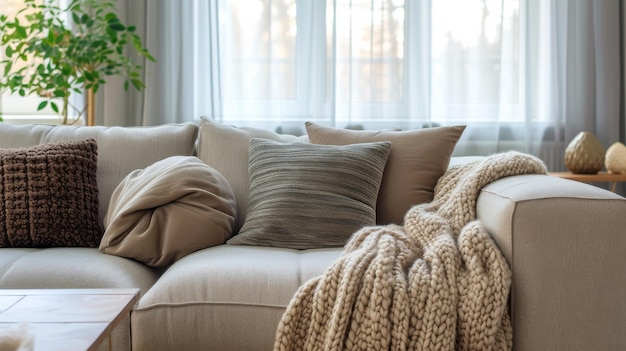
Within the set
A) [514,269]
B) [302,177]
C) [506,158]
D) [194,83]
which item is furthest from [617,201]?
[194,83]

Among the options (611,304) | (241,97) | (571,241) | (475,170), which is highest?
(241,97)

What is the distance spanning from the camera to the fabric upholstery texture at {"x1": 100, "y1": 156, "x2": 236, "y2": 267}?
6.91 ft

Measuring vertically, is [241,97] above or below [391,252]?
above

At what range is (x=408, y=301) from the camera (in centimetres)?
157

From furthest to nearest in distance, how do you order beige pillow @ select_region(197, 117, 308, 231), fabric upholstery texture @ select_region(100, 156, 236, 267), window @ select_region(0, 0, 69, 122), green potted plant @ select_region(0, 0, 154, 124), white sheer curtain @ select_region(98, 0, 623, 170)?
window @ select_region(0, 0, 69, 122) < white sheer curtain @ select_region(98, 0, 623, 170) < green potted plant @ select_region(0, 0, 154, 124) < beige pillow @ select_region(197, 117, 308, 231) < fabric upholstery texture @ select_region(100, 156, 236, 267)

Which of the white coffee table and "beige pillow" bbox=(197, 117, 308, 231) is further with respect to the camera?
"beige pillow" bbox=(197, 117, 308, 231)

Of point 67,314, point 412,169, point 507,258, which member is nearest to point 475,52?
point 412,169

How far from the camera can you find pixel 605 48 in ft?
11.6

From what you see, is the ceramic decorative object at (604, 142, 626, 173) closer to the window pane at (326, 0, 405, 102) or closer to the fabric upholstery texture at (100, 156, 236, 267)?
the window pane at (326, 0, 405, 102)

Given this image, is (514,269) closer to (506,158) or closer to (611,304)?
(611,304)

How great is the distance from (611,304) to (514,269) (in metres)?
0.21

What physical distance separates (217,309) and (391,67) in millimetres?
2125

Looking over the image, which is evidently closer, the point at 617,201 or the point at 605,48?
the point at 617,201

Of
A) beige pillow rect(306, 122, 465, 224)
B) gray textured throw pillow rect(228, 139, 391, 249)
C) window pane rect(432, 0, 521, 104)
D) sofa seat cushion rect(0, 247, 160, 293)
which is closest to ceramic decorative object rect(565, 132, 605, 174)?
window pane rect(432, 0, 521, 104)
